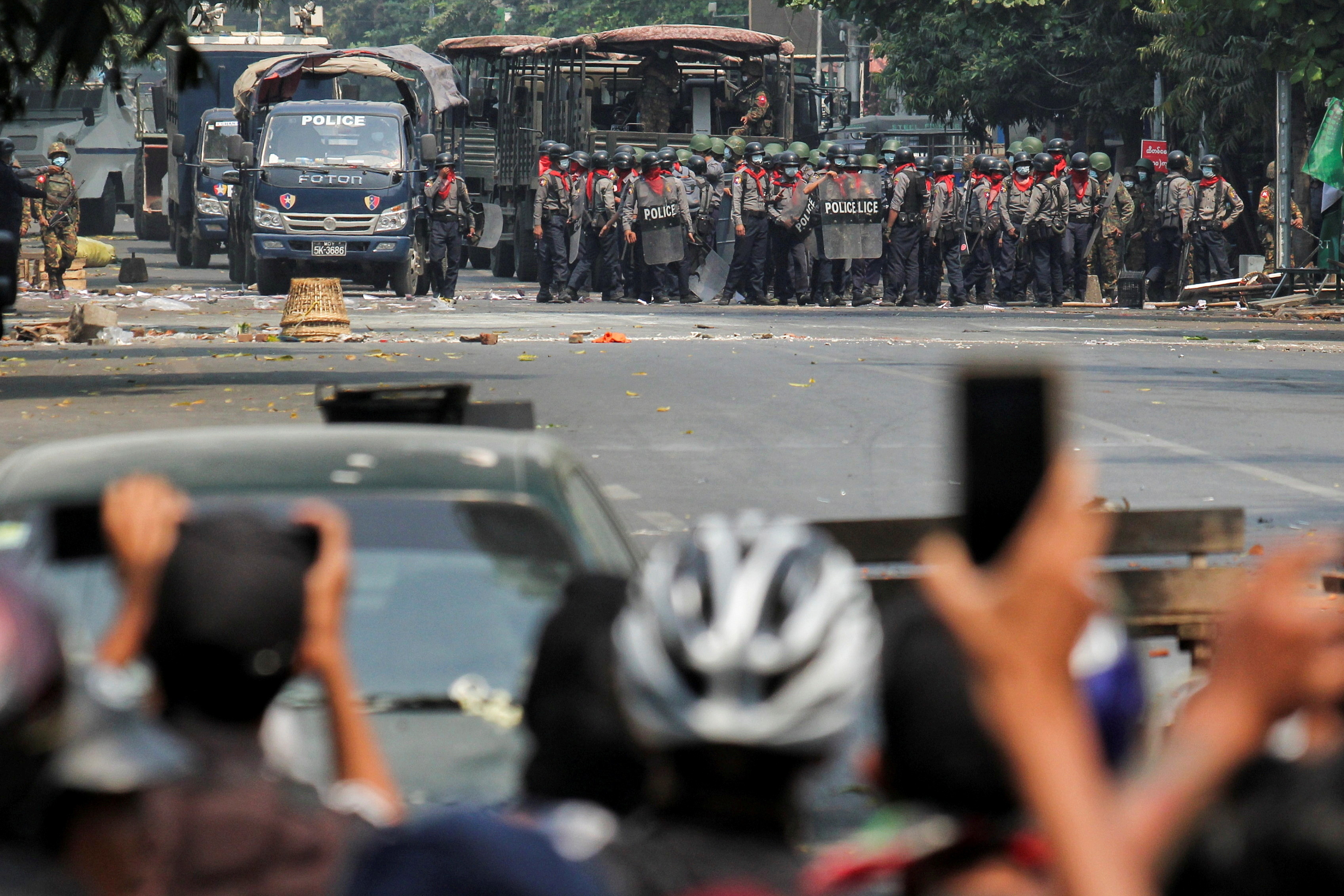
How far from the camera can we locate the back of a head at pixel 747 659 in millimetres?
1647

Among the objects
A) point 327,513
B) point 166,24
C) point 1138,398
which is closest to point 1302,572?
point 327,513

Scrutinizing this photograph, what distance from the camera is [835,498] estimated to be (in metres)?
10.2

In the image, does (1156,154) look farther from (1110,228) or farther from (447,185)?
(447,185)

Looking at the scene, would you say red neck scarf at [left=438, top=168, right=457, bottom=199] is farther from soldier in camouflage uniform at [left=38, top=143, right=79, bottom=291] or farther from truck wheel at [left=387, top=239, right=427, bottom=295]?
soldier in camouflage uniform at [left=38, top=143, right=79, bottom=291]

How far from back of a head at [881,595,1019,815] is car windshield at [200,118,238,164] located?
117ft

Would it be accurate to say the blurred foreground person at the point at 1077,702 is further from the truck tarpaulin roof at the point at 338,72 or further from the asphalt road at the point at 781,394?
the truck tarpaulin roof at the point at 338,72

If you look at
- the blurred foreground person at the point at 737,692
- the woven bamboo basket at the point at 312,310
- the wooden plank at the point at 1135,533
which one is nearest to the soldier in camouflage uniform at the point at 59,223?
the woven bamboo basket at the point at 312,310

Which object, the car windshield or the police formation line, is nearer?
the police formation line

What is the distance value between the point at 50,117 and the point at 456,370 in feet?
91.6

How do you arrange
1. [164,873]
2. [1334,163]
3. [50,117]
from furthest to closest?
[50,117] → [1334,163] → [164,873]

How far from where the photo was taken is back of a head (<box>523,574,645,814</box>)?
1999 millimetres

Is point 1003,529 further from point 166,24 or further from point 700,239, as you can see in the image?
point 700,239

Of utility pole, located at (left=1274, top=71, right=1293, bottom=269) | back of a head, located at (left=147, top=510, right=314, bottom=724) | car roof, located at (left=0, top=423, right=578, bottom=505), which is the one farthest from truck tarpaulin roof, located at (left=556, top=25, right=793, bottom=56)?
back of a head, located at (left=147, top=510, right=314, bottom=724)

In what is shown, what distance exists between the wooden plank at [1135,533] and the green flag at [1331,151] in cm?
2371
